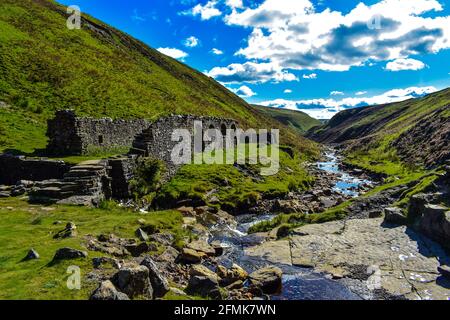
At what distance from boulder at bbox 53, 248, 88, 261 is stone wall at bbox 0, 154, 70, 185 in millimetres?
15867

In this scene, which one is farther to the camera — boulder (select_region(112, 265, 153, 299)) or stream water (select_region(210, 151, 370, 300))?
stream water (select_region(210, 151, 370, 300))

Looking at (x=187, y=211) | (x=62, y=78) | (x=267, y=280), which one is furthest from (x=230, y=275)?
(x=62, y=78)

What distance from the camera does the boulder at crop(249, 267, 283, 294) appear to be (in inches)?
760

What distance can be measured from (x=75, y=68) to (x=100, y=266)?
66.1m

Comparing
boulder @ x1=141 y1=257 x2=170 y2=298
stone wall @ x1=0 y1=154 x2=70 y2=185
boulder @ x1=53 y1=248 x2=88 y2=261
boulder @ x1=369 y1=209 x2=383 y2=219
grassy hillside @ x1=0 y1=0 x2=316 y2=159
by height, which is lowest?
boulder @ x1=141 y1=257 x2=170 y2=298

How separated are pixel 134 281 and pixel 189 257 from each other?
26.1 feet

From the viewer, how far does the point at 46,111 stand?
52.4 m

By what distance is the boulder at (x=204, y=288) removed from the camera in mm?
16906

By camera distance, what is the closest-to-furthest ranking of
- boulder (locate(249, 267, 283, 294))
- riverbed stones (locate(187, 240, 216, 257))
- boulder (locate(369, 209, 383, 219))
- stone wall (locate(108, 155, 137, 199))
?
boulder (locate(249, 267, 283, 294)) → riverbed stones (locate(187, 240, 216, 257)) → boulder (locate(369, 209, 383, 219)) → stone wall (locate(108, 155, 137, 199))

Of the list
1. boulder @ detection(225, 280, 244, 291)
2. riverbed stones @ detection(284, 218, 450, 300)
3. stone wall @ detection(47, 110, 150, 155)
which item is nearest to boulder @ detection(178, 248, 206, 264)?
boulder @ detection(225, 280, 244, 291)

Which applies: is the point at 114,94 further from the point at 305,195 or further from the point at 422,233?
the point at 422,233

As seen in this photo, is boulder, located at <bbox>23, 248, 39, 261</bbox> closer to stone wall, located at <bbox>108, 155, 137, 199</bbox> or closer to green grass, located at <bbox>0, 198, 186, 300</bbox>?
green grass, located at <bbox>0, 198, 186, 300</bbox>

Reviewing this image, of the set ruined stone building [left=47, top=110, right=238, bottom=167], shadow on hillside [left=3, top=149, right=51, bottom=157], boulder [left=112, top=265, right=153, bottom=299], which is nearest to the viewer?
boulder [left=112, top=265, right=153, bottom=299]

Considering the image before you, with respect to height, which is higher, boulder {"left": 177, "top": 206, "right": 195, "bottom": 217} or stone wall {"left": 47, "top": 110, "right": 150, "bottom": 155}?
stone wall {"left": 47, "top": 110, "right": 150, "bottom": 155}
